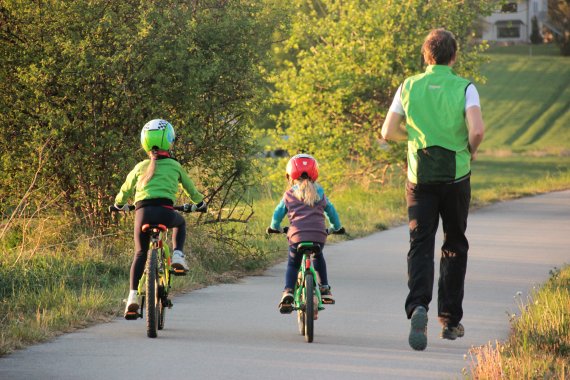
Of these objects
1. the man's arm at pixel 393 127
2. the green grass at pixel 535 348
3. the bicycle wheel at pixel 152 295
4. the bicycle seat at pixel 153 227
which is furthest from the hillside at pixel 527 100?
the man's arm at pixel 393 127

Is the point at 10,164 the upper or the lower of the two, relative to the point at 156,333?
upper

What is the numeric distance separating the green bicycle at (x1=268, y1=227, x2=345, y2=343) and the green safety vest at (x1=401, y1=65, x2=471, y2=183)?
1.46 metres

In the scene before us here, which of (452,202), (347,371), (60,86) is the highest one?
(60,86)

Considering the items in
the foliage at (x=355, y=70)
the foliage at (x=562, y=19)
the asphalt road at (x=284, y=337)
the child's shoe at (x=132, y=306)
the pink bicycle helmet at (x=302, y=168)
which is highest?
the foliage at (x=562, y=19)

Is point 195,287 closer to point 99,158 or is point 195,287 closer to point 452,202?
point 99,158

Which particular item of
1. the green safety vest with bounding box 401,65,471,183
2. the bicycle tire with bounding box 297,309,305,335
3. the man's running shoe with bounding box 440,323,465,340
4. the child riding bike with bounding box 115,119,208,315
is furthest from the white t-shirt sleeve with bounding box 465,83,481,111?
the child riding bike with bounding box 115,119,208,315

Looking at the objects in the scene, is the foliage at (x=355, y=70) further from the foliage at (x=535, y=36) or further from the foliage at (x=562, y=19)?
the foliage at (x=535, y=36)

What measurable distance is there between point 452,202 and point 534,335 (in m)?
1.40

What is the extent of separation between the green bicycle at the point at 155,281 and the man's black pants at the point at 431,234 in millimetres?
2019

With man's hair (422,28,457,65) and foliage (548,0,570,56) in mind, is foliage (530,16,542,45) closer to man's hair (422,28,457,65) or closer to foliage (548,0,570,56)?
foliage (548,0,570,56)

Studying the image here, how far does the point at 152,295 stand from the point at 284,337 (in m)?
1.11

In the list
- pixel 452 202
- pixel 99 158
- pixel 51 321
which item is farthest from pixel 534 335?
pixel 99 158

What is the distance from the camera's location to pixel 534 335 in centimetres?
948

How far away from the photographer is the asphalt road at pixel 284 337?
8445 mm
